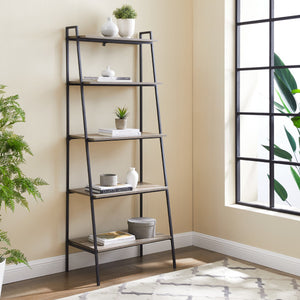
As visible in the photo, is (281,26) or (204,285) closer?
(204,285)

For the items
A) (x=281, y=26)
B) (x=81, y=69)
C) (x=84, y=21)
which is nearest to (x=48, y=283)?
(x=81, y=69)

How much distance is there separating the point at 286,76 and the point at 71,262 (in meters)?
2.31

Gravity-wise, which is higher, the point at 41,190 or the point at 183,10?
the point at 183,10

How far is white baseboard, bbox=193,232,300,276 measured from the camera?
3.97 metres

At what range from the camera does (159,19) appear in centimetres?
446

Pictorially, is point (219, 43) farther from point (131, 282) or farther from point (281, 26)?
point (131, 282)

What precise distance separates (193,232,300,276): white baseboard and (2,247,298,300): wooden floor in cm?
8

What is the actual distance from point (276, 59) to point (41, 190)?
219 centimetres

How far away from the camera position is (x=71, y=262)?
13.3 ft

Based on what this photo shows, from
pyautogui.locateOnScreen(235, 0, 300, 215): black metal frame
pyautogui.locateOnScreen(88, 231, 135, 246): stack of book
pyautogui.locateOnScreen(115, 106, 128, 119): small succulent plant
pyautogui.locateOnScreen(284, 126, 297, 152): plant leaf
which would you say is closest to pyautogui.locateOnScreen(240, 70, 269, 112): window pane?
pyautogui.locateOnScreen(235, 0, 300, 215): black metal frame

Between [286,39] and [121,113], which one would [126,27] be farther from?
[286,39]

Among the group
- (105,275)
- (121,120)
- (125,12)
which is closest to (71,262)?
(105,275)

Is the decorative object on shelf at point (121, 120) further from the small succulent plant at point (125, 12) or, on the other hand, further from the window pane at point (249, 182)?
the window pane at point (249, 182)

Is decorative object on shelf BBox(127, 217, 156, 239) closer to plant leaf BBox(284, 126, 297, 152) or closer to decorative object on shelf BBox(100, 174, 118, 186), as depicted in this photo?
decorative object on shelf BBox(100, 174, 118, 186)
